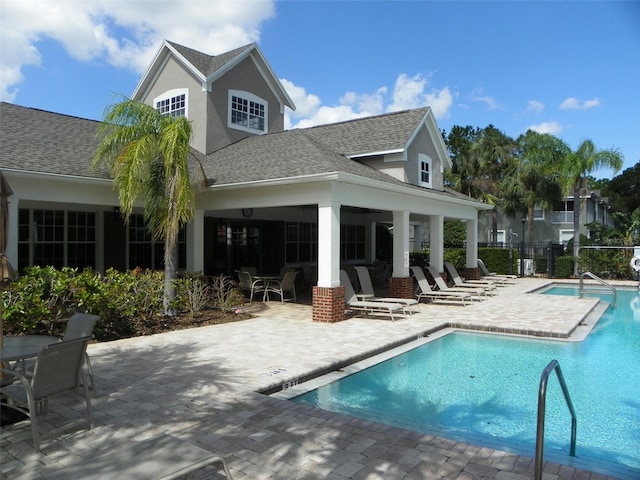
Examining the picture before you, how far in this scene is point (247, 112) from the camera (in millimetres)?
19625

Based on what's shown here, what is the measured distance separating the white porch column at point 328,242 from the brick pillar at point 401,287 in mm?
3805

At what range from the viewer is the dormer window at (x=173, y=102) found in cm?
1875

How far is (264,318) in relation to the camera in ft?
39.3

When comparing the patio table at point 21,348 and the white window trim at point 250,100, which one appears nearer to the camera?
the patio table at point 21,348

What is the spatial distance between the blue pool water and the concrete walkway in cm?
67

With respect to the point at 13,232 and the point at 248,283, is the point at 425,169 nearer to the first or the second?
the point at 248,283

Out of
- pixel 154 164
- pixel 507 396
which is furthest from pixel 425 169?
pixel 507 396

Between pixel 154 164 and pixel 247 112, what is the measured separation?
29.2 ft

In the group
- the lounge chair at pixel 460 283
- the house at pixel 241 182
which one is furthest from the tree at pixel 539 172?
the lounge chair at pixel 460 283

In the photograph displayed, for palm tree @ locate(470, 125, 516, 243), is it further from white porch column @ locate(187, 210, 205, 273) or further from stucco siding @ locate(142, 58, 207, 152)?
white porch column @ locate(187, 210, 205, 273)

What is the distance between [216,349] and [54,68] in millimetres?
7032

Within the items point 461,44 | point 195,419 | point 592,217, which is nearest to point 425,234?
point 592,217

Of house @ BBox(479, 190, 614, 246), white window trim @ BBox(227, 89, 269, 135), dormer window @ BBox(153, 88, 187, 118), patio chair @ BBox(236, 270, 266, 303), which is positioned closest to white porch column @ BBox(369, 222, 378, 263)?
white window trim @ BBox(227, 89, 269, 135)

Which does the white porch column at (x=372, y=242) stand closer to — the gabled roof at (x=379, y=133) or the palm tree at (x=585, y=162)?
the gabled roof at (x=379, y=133)
